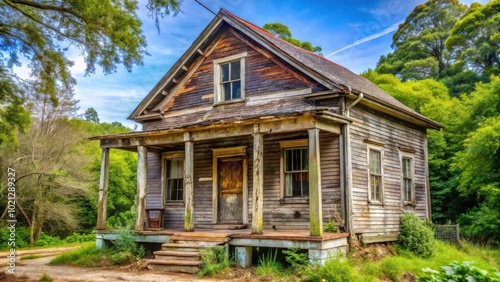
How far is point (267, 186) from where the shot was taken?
12.7 m

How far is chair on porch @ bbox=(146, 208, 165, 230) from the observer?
1323 cm

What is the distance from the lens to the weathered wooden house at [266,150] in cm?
1070

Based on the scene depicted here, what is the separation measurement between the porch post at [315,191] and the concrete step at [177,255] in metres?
2.80

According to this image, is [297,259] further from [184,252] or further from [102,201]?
[102,201]

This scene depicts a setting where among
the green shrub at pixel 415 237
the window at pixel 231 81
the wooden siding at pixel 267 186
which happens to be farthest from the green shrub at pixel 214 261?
the green shrub at pixel 415 237

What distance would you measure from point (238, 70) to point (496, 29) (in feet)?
82.9

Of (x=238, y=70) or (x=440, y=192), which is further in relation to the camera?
(x=440, y=192)

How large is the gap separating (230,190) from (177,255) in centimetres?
341

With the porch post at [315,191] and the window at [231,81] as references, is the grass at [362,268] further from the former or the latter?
the window at [231,81]

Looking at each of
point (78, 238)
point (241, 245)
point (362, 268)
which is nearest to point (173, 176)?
point (241, 245)

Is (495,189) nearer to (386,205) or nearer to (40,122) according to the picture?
(386,205)

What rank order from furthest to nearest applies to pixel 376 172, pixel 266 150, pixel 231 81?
pixel 231 81 → pixel 376 172 → pixel 266 150

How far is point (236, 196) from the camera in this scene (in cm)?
1348

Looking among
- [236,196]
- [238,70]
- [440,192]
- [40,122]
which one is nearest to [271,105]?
[238,70]
